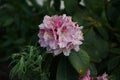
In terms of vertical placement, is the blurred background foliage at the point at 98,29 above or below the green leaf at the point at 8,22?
below

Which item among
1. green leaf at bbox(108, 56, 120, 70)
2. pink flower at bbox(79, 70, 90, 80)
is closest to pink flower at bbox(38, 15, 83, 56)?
pink flower at bbox(79, 70, 90, 80)

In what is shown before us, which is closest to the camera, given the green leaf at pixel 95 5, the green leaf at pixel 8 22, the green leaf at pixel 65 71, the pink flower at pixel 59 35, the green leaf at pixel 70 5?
the pink flower at pixel 59 35

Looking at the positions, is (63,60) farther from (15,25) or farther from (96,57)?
(15,25)

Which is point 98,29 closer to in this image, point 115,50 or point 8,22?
point 115,50

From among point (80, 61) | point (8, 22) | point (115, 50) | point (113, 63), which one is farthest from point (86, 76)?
point (8, 22)

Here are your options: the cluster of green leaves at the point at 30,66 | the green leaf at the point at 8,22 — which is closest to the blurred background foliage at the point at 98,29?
the cluster of green leaves at the point at 30,66

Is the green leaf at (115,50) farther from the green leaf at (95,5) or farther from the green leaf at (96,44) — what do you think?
the green leaf at (95,5)

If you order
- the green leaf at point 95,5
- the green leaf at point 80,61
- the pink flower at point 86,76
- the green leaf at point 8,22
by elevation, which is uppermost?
the green leaf at point 8,22
